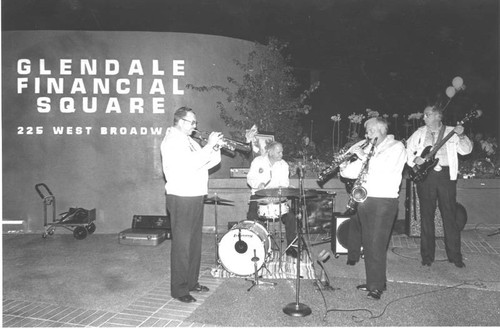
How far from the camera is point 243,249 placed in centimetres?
580

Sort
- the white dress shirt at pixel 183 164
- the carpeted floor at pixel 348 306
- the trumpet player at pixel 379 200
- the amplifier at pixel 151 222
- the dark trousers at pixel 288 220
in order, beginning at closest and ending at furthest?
the carpeted floor at pixel 348 306, the white dress shirt at pixel 183 164, the trumpet player at pixel 379 200, the dark trousers at pixel 288 220, the amplifier at pixel 151 222

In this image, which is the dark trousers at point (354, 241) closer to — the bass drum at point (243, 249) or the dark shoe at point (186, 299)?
the bass drum at point (243, 249)

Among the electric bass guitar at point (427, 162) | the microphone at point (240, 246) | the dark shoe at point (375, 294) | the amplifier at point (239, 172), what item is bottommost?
the dark shoe at point (375, 294)

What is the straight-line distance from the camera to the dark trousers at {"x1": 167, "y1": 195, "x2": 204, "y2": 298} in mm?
5066

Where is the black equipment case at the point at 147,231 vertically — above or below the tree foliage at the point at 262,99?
below

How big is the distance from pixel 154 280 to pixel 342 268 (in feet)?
8.77

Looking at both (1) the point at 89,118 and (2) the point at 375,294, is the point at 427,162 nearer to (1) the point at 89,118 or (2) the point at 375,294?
(2) the point at 375,294

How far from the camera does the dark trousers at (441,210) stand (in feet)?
→ 21.2

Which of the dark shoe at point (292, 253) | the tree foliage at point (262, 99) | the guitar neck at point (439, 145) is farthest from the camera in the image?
the tree foliage at point (262, 99)

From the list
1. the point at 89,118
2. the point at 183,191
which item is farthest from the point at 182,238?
the point at 89,118

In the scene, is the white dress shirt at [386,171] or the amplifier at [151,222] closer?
the white dress shirt at [386,171]

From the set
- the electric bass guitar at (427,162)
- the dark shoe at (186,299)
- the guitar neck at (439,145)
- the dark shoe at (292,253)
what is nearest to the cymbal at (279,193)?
the dark shoe at (186,299)

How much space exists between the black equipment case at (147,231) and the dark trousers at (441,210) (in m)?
4.49

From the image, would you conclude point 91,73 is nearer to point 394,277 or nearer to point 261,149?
point 261,149
